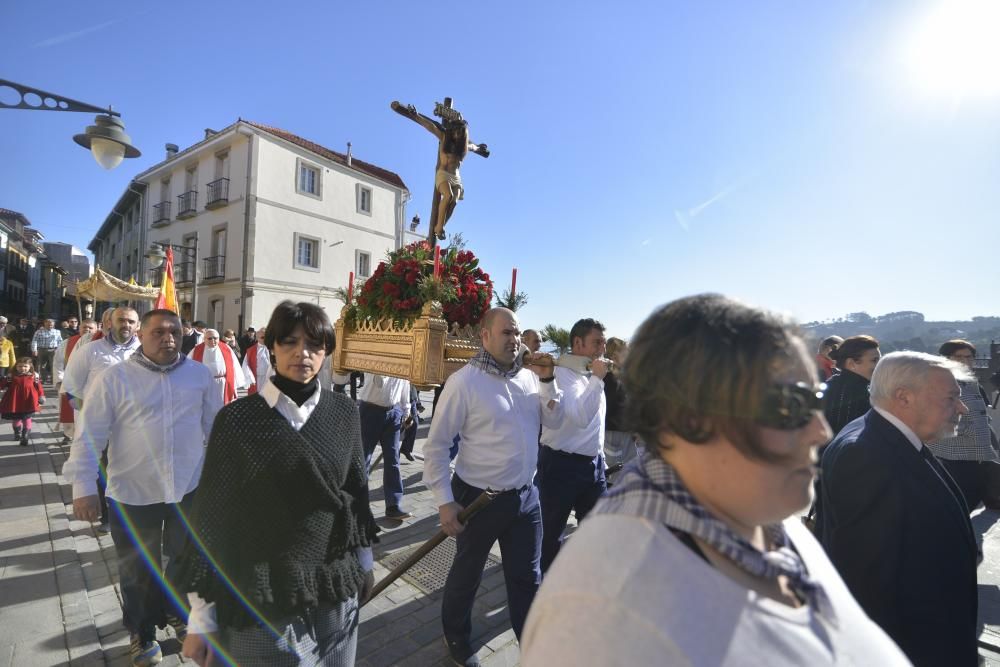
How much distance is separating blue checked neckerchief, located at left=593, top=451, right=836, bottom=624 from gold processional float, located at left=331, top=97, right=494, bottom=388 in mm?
1644

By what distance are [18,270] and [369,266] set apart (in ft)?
113

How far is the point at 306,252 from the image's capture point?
74.4 feet

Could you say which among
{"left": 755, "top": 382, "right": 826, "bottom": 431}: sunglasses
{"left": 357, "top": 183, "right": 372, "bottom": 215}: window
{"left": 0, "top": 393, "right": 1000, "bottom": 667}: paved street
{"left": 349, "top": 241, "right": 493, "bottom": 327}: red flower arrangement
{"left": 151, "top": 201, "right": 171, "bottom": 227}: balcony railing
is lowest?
{"left": 0, "top": 393, "right": 1000, "bottom": 667}: paved street

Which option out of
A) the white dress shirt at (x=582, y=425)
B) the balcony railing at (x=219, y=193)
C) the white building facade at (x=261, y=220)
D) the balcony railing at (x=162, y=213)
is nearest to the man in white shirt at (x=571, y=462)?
the white dress shirt at (x=582, y=425)

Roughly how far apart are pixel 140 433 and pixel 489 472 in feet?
6.70

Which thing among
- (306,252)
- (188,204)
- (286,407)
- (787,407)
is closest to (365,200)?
(306,252)

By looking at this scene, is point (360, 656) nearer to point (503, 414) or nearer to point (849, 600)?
point (503, 414)

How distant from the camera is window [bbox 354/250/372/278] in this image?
24341mm

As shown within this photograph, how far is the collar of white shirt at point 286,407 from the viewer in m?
1.93

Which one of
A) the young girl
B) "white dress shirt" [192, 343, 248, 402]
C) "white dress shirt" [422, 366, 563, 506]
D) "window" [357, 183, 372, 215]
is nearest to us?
"white dress shirt" [422, 366, 563, 506]

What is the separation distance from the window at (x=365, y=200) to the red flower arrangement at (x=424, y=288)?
2294cm

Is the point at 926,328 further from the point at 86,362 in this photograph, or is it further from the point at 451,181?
the point at 86,362

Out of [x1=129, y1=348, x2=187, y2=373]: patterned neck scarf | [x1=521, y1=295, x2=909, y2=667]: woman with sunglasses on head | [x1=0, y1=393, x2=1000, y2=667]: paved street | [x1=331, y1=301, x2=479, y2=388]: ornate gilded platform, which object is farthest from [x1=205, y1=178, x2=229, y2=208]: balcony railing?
[x1=521, y1=295, x2=909, y2=667]: woman with sunglasses on head

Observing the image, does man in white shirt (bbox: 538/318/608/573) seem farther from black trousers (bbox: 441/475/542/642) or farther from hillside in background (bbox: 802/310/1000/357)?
hillside in background (bbox: 802/310/1000/357)
